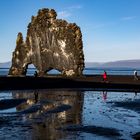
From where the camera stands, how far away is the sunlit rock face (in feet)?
274

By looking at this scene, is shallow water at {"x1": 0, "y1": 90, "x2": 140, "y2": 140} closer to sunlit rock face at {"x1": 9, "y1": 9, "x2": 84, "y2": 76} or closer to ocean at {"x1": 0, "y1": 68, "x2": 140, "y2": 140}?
ocean at {"x1": 0, "y1": 68, "x2": 140, "y2": 140}

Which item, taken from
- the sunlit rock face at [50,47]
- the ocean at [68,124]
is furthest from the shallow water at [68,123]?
the sunlit rock face at [50,47]

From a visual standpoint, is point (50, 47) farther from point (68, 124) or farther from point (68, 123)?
point (68, 124)

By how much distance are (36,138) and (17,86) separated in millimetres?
39251

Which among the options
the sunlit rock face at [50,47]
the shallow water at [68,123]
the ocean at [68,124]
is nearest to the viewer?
the ocean at [68,124]

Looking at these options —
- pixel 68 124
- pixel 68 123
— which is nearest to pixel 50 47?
pixel 68 123

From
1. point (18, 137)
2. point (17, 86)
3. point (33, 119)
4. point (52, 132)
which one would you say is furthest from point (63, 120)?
point (17, 86)

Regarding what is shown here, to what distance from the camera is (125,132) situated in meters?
19.5

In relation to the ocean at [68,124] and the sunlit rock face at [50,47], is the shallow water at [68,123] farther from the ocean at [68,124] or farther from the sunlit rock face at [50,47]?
the sunlit rock face at [50,47]

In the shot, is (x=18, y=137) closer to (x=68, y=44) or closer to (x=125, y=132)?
(x=125, y=132)

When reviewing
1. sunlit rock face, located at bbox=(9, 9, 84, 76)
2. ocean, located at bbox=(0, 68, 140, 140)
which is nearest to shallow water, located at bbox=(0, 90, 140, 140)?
ocean, located at bbox=(0, 68, 140, 140)

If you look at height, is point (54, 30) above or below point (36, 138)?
above

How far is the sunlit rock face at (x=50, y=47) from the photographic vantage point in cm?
8356

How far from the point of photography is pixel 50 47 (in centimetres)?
8975
